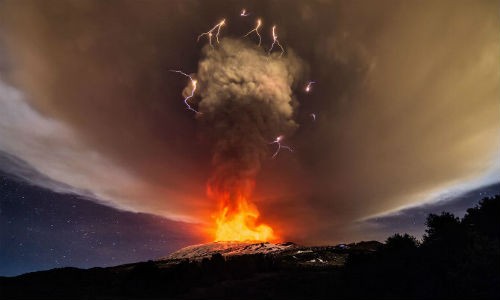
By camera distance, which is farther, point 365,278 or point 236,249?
point 236,249

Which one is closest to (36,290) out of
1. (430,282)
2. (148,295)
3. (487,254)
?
(148,295)

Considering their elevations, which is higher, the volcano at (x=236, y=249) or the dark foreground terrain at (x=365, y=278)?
the volcano at (x=236, y=249)

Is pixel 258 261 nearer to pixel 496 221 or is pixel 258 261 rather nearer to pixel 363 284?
pixel 363 284

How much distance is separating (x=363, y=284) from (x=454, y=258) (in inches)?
405

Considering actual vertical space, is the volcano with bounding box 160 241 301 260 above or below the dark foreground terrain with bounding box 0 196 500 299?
above

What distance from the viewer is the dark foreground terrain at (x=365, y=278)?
33094mm

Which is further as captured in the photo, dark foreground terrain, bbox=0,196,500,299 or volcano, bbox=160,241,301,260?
volcano, bbox=160,241,301,260

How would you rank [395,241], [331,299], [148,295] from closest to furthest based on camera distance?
[331,299] → [148,295] → [395,241]

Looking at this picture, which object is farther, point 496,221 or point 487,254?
point 496,221

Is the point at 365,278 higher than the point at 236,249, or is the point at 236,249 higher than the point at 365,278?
the point at 236,249

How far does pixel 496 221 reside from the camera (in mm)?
39062

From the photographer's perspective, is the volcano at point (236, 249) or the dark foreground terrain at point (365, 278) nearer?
the dark foreground terrain at point (365, 278)

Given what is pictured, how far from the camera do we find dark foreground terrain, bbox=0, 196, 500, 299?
33094mm

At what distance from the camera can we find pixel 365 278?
41.1m
